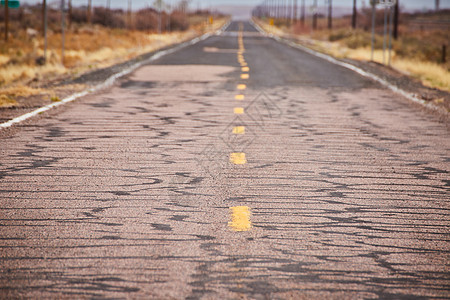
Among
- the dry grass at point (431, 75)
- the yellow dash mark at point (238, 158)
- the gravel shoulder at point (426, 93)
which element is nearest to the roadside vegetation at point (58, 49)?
the yellow dash mark at point (238, 158)

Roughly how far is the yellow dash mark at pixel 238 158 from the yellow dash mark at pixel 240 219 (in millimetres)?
1848

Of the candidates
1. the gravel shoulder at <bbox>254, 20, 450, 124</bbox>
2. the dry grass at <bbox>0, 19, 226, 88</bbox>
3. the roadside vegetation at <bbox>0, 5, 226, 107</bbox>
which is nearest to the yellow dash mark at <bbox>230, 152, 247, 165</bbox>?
the gravel shoulder at <bbox>254, 20, 450, 124</bbox>

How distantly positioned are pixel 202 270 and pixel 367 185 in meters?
2.77

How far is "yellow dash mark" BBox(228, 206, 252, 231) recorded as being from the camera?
4.87 m

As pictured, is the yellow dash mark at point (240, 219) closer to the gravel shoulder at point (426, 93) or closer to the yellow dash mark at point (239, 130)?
the yellow dash mark at point (239, 130)

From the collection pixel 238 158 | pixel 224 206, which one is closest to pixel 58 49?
pixel 238 158

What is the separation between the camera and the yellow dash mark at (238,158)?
7250 mm

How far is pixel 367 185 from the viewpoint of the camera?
630 cm

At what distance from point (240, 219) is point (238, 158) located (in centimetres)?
245

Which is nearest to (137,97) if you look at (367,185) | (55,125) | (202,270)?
(55,125)

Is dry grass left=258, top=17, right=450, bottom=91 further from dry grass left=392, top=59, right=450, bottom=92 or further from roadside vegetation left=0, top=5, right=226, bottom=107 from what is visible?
roadside vegetation left=0, top=5, right=226, bottom=107

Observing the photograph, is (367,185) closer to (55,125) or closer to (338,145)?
(338,145)

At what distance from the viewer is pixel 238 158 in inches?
295

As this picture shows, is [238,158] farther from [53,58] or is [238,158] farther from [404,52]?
[404,52]
